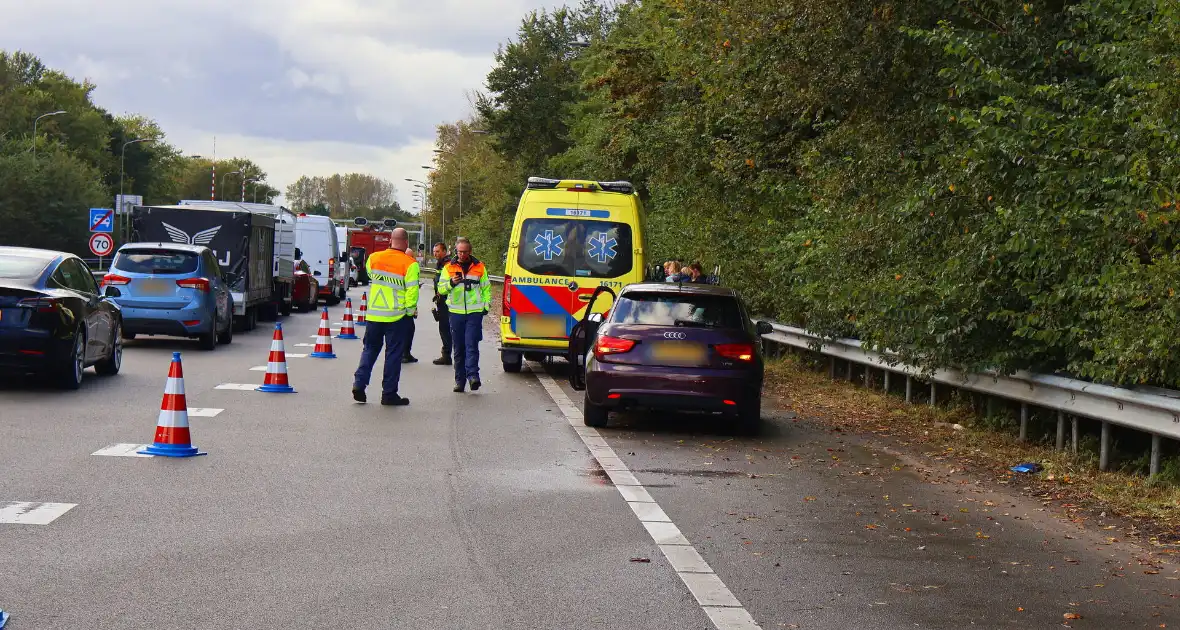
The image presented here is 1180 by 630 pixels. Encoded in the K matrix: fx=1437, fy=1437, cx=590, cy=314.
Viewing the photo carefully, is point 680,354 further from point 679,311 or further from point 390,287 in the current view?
point 390,287

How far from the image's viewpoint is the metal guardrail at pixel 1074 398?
31.8 ft

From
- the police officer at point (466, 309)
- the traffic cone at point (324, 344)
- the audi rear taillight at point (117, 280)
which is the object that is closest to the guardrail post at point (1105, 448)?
the police officer at point (466, 309)

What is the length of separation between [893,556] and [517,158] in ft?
202

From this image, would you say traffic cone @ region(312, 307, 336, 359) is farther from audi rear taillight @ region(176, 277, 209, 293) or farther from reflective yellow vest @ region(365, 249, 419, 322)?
reflective yellow vest @ region(365, 249, 419, 322)

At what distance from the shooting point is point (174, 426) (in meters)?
10.5

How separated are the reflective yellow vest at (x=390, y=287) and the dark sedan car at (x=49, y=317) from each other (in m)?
3.07

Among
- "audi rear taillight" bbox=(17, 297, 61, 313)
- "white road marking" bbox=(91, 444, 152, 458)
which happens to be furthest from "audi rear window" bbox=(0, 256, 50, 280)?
"white road marking" bbox=(91, 444, 152, 458)

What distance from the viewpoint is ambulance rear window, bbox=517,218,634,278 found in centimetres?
1939

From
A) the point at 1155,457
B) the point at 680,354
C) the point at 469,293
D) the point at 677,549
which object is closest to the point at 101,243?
the point at 469,293

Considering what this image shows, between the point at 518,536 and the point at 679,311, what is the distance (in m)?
5.70

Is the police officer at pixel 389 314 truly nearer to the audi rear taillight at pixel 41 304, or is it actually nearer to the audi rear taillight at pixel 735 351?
the audi rear taillight at pixel 41 304

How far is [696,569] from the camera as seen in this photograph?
22.8 ft

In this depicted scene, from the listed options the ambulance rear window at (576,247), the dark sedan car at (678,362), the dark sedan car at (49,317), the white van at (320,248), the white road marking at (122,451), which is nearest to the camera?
the white road marking at (122,451)

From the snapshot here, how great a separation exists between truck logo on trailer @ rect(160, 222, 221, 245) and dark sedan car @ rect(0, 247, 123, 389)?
12.3 meters
